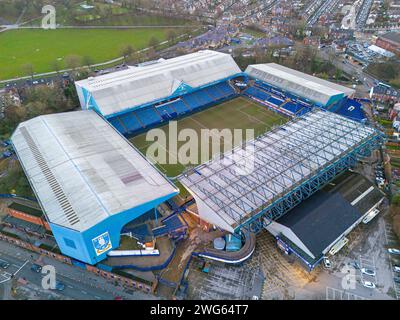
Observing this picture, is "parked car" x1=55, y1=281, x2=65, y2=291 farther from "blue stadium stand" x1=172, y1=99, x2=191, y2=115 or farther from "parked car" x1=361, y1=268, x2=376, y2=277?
"blue stadium stand" x1=172, y1=99, x2=191, y2=115

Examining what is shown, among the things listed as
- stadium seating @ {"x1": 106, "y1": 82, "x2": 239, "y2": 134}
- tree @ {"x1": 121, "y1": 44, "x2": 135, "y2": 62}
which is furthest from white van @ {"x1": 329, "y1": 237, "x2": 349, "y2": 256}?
tree @ {"x1": 121, "y1": 44, "x2": 135, "y2": 62}

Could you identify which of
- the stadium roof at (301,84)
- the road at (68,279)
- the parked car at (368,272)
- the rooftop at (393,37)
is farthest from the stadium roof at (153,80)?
the rooftop at (393,37)

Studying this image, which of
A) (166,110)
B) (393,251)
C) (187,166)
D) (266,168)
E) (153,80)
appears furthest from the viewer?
(166,110)

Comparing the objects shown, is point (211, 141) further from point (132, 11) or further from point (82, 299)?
point (132, 11)

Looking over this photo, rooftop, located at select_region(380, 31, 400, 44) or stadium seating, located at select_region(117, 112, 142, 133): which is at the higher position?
rooftop, located at select_region(380, 31, 400, 44)

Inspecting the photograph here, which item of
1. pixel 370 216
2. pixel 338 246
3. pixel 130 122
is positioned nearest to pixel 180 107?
pixel 130 122

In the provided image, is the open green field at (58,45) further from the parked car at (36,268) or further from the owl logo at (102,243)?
the owl logo at (102,243)

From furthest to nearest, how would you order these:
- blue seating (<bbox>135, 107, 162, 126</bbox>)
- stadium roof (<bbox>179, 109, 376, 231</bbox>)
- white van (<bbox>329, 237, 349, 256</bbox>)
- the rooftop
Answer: the rooftop < blue seating (<bbox>135, 107, 162, 126</bbox>) < white van (<bbox>329, 237, 349, 256</bbox>) < stadium roof (<bbox>179, 109, 376, 231</bbox>)

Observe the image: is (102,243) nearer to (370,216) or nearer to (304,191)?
(304,191)
